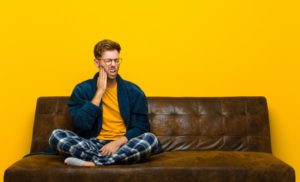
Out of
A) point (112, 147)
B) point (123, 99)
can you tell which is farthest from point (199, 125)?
point (112, 147)

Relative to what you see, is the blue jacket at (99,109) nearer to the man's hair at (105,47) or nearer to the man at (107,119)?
the man at (107,119)

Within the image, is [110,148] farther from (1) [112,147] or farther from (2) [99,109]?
(2) [99,109]

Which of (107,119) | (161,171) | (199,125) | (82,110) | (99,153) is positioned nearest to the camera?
(161,171)

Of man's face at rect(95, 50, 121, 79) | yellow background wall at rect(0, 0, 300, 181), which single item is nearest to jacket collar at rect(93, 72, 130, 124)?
man's face at rect(95, 50, 121, 79)

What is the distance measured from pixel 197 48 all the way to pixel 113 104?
0.79 metres

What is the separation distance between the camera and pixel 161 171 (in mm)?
2834

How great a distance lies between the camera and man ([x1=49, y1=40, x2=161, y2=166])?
2.97m

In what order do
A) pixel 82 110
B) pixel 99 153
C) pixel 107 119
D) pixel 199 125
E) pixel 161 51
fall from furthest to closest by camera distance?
pixel 161 51 < pixel 199 125 < pixel 107 119 < pixel 82 110 < pixel 99 153

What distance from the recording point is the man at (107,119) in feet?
9.75

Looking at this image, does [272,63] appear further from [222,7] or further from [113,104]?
[113,104]

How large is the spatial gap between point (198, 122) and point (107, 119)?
64cm

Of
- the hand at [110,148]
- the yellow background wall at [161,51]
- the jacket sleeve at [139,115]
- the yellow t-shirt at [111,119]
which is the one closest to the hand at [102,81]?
the yellow t-shirt at [111,119]

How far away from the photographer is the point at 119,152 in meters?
2.95

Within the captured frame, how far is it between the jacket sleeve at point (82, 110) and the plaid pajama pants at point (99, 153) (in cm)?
14
